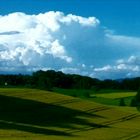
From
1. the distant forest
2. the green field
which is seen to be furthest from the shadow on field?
the distant forest

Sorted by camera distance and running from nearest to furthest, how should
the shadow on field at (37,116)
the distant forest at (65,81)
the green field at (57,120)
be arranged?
the green field at (57,120) < the shadow on field at (37,116) < the distant forest at (65,81)

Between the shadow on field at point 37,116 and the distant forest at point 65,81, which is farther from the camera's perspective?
the distant forest at point 65,81

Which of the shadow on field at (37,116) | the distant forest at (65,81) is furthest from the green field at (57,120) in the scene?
the distant forest at (65,81)

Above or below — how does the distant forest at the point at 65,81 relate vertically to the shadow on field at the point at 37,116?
above

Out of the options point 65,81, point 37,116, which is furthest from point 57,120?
point 65,81

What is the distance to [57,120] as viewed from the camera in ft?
221

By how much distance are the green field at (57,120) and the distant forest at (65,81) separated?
73047 millimetres

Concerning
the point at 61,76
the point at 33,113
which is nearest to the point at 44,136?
the point at 33,113

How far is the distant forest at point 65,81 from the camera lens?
177m

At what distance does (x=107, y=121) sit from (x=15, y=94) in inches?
1007

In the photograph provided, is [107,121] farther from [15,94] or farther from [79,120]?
[15,94]

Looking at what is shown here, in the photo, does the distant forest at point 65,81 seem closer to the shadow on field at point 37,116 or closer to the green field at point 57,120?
the green field at point 57,120

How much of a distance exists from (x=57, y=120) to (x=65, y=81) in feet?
372

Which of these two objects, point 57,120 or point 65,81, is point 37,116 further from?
point 65,81
